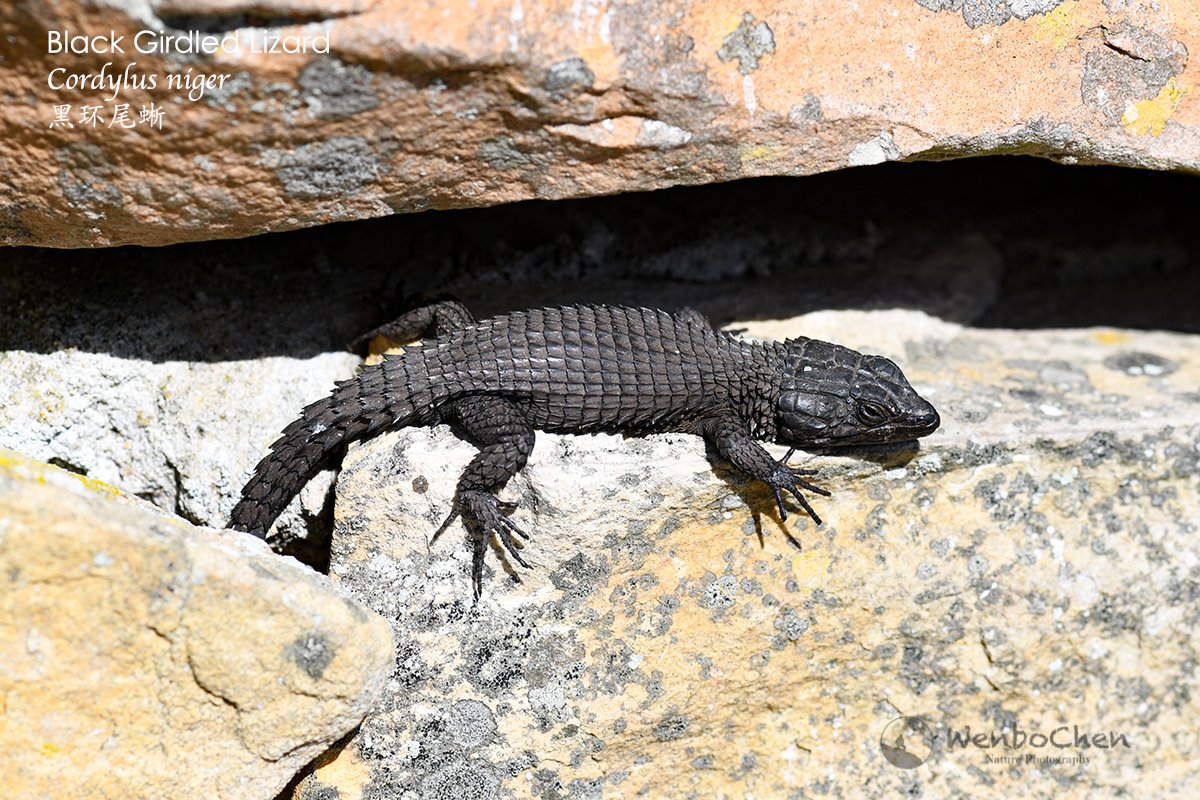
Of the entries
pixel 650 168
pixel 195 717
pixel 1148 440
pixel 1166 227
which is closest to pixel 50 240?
pixel 195 717

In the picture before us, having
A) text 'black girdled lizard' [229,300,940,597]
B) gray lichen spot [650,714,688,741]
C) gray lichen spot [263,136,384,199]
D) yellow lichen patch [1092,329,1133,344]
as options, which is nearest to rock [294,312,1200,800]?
gray lichen spot [650,714,688,741]

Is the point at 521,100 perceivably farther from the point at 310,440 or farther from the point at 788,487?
the point at 788,487

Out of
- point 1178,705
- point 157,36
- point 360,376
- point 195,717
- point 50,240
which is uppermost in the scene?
point 157,36

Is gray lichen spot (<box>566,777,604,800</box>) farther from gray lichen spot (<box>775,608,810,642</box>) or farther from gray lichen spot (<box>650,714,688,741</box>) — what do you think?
gray lichen spot (<box>775,608,810,642</box>)

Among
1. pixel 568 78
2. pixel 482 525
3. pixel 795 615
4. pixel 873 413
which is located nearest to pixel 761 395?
pixel 873 413

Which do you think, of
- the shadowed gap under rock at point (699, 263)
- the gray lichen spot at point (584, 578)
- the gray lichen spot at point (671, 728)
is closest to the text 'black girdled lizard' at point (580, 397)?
the gray lichen spot at point (584, 578)

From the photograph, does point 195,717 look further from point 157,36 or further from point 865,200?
point 865,200

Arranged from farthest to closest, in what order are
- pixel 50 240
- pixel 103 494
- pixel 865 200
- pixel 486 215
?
pixel 865 200 → pixel 486 215 → pixel 50 240 → pixel 103 494

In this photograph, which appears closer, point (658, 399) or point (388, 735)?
point (388, 735)
